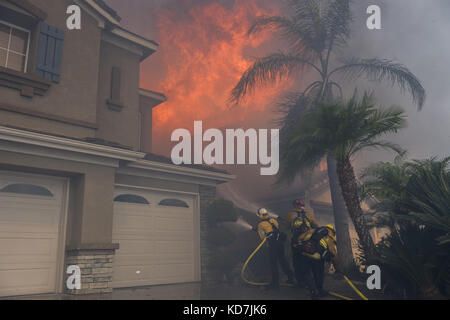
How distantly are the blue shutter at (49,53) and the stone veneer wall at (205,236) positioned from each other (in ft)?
18.7

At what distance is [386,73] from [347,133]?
7.12m

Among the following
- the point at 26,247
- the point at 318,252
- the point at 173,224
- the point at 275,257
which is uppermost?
the point at 173,224

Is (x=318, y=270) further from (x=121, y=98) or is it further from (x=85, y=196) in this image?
(x=121, y=98)

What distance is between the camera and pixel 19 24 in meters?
9.24

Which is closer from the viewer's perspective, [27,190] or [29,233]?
[29,233]

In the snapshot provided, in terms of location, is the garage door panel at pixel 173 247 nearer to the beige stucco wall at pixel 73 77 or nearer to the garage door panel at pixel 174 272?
the garage door panel at pixel 174 272

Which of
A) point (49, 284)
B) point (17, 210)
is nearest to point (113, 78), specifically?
point (17, 210)

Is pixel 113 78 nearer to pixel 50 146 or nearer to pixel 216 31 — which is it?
pixel 50 146

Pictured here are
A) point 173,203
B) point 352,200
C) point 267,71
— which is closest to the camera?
point 352,200

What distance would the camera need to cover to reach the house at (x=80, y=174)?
820 cm

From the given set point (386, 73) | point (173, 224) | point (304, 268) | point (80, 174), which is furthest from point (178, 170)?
point (386, 73)

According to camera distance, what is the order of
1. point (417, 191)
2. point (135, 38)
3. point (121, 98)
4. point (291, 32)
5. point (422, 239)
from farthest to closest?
point (291, 32), point (135, 38), point (121, 98), point (417, 191), point (422, 239)

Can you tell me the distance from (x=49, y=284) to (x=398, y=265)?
7.67 m

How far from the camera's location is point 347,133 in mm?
8438
